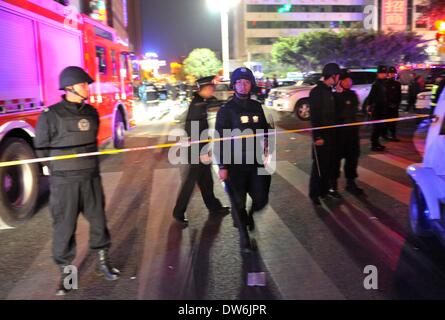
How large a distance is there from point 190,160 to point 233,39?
13475 cm

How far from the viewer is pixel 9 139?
239 inches

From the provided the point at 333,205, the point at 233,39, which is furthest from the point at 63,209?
the point at 233,39

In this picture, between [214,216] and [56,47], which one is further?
[56,47]

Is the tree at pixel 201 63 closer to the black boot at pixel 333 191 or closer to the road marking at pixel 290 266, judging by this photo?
the black boot at pixel 333 191

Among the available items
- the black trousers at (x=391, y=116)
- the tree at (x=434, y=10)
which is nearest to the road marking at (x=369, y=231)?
the black trousers at (x=391, y=116)

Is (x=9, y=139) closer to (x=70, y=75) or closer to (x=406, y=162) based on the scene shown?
(x=70, y=75)

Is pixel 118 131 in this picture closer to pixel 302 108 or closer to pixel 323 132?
pixel 323 132

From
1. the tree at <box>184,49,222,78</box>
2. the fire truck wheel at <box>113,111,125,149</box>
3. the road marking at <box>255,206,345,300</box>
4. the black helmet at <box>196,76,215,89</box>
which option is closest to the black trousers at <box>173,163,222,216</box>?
the road marking at <box>255,206,345,300</box>

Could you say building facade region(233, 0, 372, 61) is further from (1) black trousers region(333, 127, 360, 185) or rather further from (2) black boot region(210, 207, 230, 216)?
(2) black boot region(210, 207, 230, 216)

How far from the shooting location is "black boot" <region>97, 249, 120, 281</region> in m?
4.21

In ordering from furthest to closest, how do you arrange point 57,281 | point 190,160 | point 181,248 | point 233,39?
point 233,39 < point 190,160 < point 181,248 < point 57,281

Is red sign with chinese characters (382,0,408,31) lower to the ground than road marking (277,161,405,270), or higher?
higher

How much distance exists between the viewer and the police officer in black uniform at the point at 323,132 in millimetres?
6215

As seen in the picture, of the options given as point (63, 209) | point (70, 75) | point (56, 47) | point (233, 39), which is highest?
point (233, 39)
